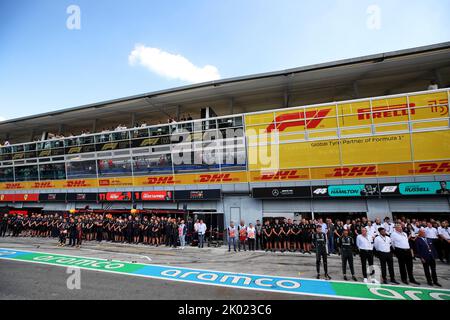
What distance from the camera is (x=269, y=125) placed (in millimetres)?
18531

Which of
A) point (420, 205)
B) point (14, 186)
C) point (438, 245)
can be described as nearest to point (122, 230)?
point (438, 245)

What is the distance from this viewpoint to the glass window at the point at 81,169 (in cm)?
2478

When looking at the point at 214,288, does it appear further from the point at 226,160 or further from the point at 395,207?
the point at 395,207

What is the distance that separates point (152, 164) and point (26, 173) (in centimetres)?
1901

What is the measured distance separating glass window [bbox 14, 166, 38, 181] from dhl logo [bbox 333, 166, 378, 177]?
3234cm

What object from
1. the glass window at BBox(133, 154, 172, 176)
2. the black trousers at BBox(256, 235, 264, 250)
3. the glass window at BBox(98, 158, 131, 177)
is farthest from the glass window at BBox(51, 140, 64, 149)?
the black trousers at BBox(256, 235, 264, 250)

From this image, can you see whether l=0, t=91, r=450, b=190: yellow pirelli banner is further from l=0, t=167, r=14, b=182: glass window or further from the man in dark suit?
l=0, t=167, r=14, b=182: glass window

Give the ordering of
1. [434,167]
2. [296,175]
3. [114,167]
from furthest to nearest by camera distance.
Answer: [114,167], [296,175], [434,167]

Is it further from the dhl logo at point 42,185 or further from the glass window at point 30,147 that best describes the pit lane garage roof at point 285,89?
the dhl logo at point 42,185

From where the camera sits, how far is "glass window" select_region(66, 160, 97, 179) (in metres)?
24.8

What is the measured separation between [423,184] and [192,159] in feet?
52.8

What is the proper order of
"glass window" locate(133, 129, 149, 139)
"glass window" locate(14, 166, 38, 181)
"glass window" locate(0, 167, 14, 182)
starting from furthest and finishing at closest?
"glass window" locate(0, 167, 14, 182) → "glass window" locate(14, 166, 38, 181) → "glass window" locate(133, 129, 149, 139)

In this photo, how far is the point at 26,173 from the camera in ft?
95.7

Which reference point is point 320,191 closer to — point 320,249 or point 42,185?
point 320,249
